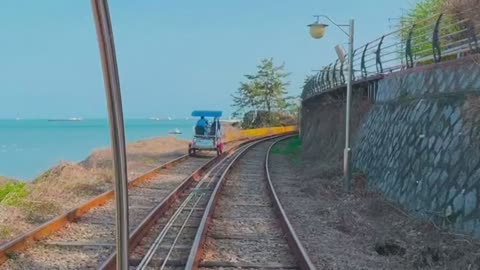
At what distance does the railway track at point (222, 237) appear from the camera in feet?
24.6

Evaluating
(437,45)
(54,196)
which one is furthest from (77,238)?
(437,45)

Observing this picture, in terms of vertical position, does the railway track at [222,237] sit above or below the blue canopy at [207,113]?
below

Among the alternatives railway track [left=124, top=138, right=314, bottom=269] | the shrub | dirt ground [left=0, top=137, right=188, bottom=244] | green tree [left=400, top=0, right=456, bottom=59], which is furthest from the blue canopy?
the shrub

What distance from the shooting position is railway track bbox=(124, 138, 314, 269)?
7.49m

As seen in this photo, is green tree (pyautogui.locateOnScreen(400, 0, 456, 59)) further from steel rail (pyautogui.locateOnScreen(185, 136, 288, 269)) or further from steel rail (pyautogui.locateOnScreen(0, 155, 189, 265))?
steel rail (pyautogui.locateOnScreen(0, 155, 189, 265))

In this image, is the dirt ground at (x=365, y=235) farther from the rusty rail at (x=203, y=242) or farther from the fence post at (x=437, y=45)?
the fence post at (x=437, y=45)

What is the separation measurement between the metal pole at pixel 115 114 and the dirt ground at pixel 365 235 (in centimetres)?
493

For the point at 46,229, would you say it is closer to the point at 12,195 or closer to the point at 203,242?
the point at 203,242

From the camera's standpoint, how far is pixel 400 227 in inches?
389

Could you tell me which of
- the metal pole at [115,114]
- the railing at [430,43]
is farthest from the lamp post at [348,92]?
the metal pole at [115,114]

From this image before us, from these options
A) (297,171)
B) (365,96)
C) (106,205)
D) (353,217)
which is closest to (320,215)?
(353,217)

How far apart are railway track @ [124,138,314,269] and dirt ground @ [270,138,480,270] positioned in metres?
0.39

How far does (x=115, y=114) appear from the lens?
2.85m

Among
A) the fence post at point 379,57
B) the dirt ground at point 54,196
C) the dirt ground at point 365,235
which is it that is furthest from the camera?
the fence post at point 379,57
